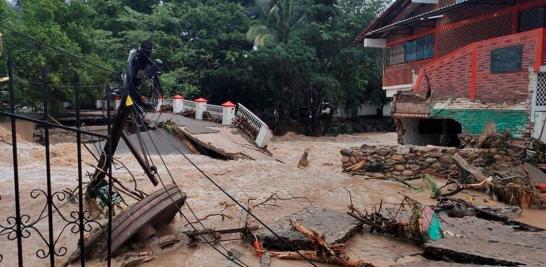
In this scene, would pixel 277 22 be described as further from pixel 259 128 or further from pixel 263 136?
pixel 263 136

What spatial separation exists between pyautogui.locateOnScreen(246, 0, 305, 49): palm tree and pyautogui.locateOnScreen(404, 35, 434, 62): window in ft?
31.4

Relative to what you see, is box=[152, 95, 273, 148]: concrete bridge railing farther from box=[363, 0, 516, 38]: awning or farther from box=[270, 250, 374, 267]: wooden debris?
box=[270, 250, 374, 267]: wooden debris

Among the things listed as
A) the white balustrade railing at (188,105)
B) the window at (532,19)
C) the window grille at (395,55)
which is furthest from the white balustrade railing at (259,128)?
the window at (532,19)

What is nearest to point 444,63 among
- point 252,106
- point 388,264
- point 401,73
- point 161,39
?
point 401,73

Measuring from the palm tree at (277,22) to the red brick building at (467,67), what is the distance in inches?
317

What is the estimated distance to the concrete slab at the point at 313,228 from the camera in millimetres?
5555

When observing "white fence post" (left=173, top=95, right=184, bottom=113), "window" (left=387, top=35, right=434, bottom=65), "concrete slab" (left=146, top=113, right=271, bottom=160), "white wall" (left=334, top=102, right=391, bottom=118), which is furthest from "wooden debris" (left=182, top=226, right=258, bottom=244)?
"white wall" (left=334, top=102, right=391, bottom=118)

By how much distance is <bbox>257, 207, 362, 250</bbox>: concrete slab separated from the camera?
5555 mm

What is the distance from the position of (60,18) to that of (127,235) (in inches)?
731

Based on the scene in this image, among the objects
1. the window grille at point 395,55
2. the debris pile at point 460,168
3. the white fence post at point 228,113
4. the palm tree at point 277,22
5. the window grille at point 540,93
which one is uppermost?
the palm tree at point 277,22

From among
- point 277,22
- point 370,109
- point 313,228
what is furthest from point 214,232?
point 370,109

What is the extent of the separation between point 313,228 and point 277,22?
2261 cm

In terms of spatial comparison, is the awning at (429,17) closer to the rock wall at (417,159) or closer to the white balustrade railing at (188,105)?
the rock wall at (417,159)

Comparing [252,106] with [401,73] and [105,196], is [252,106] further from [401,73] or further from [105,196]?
[105,196]
